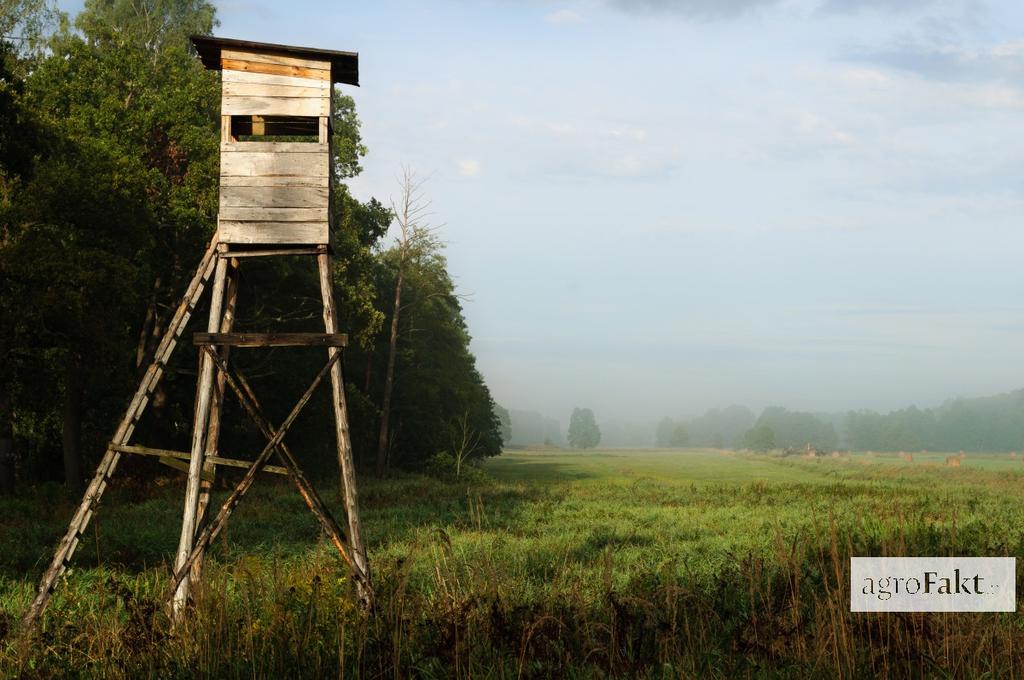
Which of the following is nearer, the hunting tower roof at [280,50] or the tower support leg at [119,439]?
the tower support leg at [119,439]

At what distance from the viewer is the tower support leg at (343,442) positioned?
941 cm

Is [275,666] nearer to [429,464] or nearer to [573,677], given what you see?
[573,677]

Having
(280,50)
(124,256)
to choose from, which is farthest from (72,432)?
(280,50)

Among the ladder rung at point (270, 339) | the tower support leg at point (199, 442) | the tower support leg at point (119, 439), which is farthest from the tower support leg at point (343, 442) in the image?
the tower support leg at point (119, 439)

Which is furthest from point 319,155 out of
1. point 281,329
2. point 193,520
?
point 281,329

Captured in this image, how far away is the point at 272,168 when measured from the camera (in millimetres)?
10508

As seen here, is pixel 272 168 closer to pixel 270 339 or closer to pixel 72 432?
pixel 270 339

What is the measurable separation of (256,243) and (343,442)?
254 centimetres

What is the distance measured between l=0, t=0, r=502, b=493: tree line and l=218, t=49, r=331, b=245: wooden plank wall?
2.43 m

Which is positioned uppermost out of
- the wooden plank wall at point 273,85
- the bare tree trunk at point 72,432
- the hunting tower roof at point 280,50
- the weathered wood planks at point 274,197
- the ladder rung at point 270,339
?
the hunting tower roof at point 280,50

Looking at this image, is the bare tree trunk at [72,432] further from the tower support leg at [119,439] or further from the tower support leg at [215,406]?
the tower support leg at [119,439]

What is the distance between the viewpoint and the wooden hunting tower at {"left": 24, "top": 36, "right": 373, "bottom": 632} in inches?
388

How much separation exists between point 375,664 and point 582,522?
15.6 meters

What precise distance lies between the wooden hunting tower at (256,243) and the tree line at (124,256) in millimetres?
2467
